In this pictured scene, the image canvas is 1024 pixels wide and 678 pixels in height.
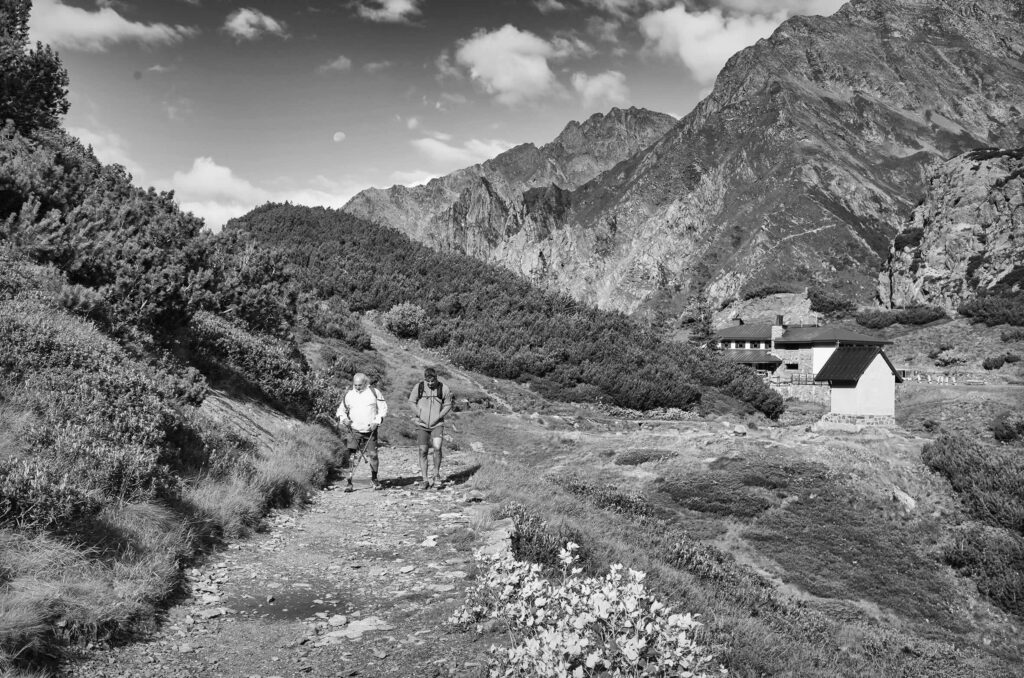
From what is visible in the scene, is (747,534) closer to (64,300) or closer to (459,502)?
(459,502)

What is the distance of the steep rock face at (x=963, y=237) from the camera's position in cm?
7006

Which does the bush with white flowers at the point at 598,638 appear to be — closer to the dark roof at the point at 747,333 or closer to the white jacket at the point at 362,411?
the white jacket at the point at 362,411

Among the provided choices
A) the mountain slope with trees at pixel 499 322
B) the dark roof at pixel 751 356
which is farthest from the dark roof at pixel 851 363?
the dark roof at pixel 751 356

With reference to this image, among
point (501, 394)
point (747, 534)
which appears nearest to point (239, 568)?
point (747, 534)

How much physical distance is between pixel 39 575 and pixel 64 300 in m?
7.33

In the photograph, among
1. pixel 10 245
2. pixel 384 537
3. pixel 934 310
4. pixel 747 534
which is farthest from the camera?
pixel 934 310

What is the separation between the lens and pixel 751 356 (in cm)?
5875

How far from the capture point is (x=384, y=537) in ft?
26.2

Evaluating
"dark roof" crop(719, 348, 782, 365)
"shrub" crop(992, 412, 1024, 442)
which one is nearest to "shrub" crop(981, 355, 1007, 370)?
"dark roof" crop(719, 348, 782, 365)

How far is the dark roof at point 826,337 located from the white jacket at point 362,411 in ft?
167

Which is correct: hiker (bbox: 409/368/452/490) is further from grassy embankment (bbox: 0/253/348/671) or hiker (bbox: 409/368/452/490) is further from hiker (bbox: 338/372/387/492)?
grassy embankment (bbox: 0/253/348/671)

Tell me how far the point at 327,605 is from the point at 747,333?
65.5 metres

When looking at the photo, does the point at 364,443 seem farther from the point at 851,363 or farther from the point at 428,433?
the point at 851,363

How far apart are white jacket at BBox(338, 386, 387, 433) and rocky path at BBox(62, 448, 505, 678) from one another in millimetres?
2516
